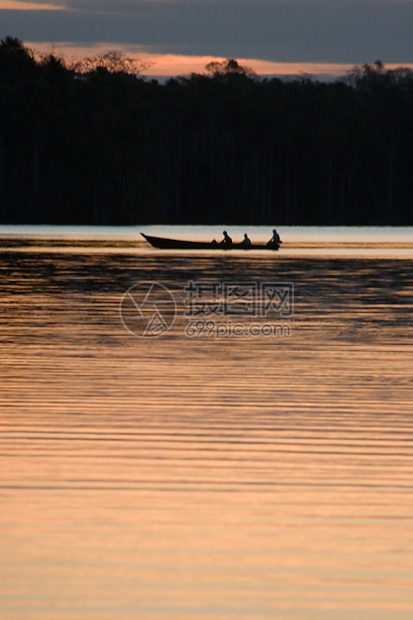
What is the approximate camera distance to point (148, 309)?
23828 millimetres

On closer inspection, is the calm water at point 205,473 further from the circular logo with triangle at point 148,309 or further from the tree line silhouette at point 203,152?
the tree line silhouette at point 203,152

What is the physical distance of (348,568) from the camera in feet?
22.9

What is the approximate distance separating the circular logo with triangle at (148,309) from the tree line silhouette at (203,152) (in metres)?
61.6

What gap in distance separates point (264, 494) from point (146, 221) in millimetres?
89369

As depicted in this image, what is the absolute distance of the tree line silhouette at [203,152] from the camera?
91312 mm

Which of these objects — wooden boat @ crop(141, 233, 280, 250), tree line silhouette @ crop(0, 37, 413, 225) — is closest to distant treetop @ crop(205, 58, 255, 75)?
tree line silhouette @ crop(0, 37, 413, 225)

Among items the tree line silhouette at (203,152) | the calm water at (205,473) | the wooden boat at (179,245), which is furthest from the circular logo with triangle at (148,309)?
the tree line silhouette at (203,152)

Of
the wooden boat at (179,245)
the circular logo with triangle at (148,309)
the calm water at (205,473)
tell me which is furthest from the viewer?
the wooden boat at (179,245)

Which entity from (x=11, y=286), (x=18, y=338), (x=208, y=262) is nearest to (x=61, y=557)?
(x=18, y=338)

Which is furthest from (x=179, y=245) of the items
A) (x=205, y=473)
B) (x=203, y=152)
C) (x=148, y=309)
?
(x=203, y=152)

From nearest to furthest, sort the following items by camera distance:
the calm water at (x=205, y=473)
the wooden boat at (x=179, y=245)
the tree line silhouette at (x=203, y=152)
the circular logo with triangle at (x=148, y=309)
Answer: the calm water at (x=205, y=473), the circular logo with triangle at (x=148, y=309), the wooden boat at (x=179, y=245), the tree line silhouette at (x=203, y=152)

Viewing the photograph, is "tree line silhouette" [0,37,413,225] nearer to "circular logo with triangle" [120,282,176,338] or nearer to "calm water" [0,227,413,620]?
"circular logo with triangle" [120,282,176,338]

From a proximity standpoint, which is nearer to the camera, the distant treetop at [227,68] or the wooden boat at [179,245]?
the wooden boat at [179,245]

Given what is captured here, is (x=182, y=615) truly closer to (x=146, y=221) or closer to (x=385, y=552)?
(x=385, y=552)
